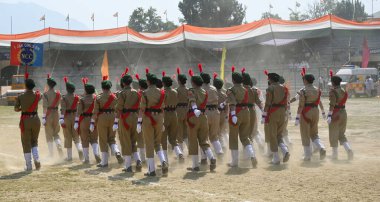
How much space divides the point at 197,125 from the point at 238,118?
1.06 metres

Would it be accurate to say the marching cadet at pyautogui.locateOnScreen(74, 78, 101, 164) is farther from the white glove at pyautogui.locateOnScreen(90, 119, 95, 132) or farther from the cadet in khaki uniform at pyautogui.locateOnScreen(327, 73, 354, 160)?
the cadet in khaki uniform at pyautogui.locateOnScreen(327, 73, 354, 160)

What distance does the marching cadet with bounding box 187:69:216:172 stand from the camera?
38.8 ft

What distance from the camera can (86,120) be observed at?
1349 cm

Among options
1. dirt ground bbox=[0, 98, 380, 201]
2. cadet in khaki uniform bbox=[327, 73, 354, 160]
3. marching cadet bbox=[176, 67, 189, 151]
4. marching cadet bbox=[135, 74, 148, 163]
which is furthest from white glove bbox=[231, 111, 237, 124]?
cadet in khaki uniform bbox=[327, 73, 354, 160]

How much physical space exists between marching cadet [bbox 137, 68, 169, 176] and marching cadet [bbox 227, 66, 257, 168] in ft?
5.66

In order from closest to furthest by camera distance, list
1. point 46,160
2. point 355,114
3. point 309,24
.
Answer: point 46,160 < point 355,114 < point 309,24

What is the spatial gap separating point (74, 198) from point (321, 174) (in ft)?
16.3

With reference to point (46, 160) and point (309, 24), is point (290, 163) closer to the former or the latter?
point (46, 160)

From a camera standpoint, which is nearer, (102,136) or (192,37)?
(102,136)

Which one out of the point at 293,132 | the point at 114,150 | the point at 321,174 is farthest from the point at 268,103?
the point at 293,132

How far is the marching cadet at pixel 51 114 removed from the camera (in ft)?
48.7

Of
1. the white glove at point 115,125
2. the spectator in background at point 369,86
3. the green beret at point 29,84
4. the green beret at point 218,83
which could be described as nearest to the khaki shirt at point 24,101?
the green beret at point 29,84

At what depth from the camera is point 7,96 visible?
4025cm

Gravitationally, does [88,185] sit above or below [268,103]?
below
